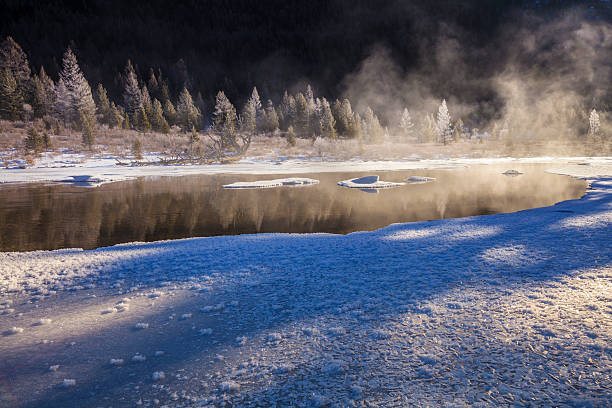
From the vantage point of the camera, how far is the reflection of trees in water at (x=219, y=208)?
12414mm

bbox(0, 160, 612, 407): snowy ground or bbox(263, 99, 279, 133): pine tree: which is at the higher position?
bbox(263, 99, 279, 133): pine tree

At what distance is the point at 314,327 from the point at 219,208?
13.6 meters

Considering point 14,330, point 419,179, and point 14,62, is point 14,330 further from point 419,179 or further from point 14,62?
point 14,62

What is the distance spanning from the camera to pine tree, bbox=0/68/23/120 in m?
61.8

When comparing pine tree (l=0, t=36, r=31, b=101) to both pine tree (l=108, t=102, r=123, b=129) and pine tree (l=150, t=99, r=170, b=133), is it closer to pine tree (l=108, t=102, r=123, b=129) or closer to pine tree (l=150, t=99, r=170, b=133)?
pine tree (l=108, t=102, r=123, b=129)

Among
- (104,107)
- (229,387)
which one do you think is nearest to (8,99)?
(104,107)

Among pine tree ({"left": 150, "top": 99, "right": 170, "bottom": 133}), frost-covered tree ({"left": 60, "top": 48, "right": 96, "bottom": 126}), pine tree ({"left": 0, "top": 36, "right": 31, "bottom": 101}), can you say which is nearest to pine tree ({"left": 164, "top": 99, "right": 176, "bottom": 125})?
pine tree ({"left": 150, "top": 99, "right": 170, "bottom": 133})

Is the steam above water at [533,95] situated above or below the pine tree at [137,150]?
above

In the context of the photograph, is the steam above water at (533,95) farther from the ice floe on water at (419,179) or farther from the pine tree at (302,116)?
the ice floe on water at (419,179)

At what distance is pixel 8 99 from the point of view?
6216cm

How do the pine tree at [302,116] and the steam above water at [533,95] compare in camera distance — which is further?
the steam above water at [533,95]

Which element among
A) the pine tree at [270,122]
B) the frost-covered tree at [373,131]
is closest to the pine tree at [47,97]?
the pine tree at [270,122]

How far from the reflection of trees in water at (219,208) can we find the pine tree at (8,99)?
52315mm

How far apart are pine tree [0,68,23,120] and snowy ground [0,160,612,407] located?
244 ft
